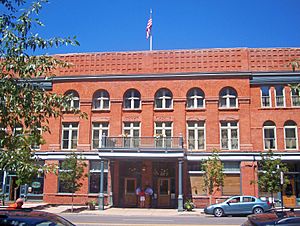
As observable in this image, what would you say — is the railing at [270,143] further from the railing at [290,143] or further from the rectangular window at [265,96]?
the rectangular window at [265,96]

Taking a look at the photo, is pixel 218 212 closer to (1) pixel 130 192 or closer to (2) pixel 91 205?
(1) pixel 130 192

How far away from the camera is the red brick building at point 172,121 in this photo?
31.2m

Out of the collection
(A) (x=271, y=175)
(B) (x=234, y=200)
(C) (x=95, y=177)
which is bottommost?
(B) (x=234, y=200)

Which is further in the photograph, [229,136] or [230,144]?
[229,136]

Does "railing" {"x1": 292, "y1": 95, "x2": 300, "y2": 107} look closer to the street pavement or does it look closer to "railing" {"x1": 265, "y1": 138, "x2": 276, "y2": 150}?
"railing" {"x1": 265, "y1": 138, "x2": 276, "y2": 150}

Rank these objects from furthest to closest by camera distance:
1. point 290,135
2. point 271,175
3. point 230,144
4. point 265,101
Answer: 1. point 265,101
2. point 230,144
3. point 290,135
4. point 271,175

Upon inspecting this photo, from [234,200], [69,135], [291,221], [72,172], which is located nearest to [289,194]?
[234,200]

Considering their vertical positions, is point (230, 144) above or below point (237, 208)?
above

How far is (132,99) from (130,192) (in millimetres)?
8147

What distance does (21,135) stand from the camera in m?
5.86

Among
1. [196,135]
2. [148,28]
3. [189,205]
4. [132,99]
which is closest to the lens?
[189,205]

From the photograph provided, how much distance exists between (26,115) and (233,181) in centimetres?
2726

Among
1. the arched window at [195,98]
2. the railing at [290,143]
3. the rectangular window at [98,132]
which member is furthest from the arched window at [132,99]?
the railing at [290,143]

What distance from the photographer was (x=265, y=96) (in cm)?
3247
